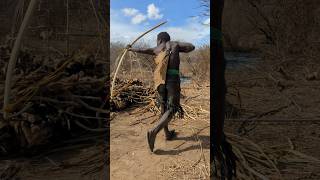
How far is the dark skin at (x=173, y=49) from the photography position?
4.42 metres

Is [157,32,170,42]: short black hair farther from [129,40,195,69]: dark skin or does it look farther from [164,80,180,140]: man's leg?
[164,80,180,140]: man's leg

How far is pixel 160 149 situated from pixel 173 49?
3.80 ft

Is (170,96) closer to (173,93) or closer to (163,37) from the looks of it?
(173,93)

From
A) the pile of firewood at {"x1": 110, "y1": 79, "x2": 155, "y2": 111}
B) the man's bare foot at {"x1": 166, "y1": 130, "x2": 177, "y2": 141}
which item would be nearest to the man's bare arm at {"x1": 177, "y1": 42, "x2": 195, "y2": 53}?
the man's bare foot at {"x1": 166, "y1": 130, "x2": 177, "y2": 141}

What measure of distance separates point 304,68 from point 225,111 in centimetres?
245

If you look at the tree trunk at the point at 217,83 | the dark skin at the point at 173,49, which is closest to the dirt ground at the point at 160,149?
the dark skin at the point at 173,49

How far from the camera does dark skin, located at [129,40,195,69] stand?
4.42m

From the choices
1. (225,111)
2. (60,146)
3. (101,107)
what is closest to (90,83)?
(101,107)

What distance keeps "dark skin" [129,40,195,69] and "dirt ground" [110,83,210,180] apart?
948 millimetres

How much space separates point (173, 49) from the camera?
14.6 ft

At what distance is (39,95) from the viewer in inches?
90.2

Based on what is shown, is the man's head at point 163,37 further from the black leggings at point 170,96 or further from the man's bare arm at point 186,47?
the black leggings at point 170,96

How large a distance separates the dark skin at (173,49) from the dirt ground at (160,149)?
0.95 metres

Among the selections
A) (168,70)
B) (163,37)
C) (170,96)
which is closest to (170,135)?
(170,96)
